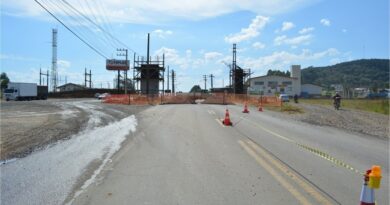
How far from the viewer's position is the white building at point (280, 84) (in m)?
142

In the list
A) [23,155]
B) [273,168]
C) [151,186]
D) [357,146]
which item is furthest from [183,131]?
[151,186]

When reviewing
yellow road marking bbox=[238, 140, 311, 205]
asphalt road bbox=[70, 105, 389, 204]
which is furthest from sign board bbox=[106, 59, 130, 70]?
yellow road marking bbox=[238, 140, 311, 205]

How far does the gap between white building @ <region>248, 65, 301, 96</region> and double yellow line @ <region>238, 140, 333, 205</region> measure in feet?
418

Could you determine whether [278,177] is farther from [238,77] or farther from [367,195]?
[238,77]

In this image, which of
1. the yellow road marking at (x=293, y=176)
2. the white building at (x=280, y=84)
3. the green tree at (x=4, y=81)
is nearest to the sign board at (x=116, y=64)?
the green tree at (x=4, y=81)

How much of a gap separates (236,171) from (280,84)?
135016mm

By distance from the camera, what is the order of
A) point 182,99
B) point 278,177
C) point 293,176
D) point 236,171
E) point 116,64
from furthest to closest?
point 116,64
point 182,99
point 236,171
point 293,176
point 278,177

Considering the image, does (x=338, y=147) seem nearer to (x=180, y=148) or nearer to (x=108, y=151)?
(x=180, y=148)

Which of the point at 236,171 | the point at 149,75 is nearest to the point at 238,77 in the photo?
the point at 149,75

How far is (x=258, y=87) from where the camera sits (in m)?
145

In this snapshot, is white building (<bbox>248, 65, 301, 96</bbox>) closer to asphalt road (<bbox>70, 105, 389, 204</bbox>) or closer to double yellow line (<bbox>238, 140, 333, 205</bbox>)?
asphalt road (<bbox>70, 105, 389, 204</bbox>)

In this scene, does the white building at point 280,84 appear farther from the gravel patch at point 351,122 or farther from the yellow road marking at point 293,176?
the yellow road marking at point 293,176

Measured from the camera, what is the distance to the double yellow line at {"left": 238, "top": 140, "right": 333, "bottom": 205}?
7762 millimetres

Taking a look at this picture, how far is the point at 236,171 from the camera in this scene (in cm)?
1013
